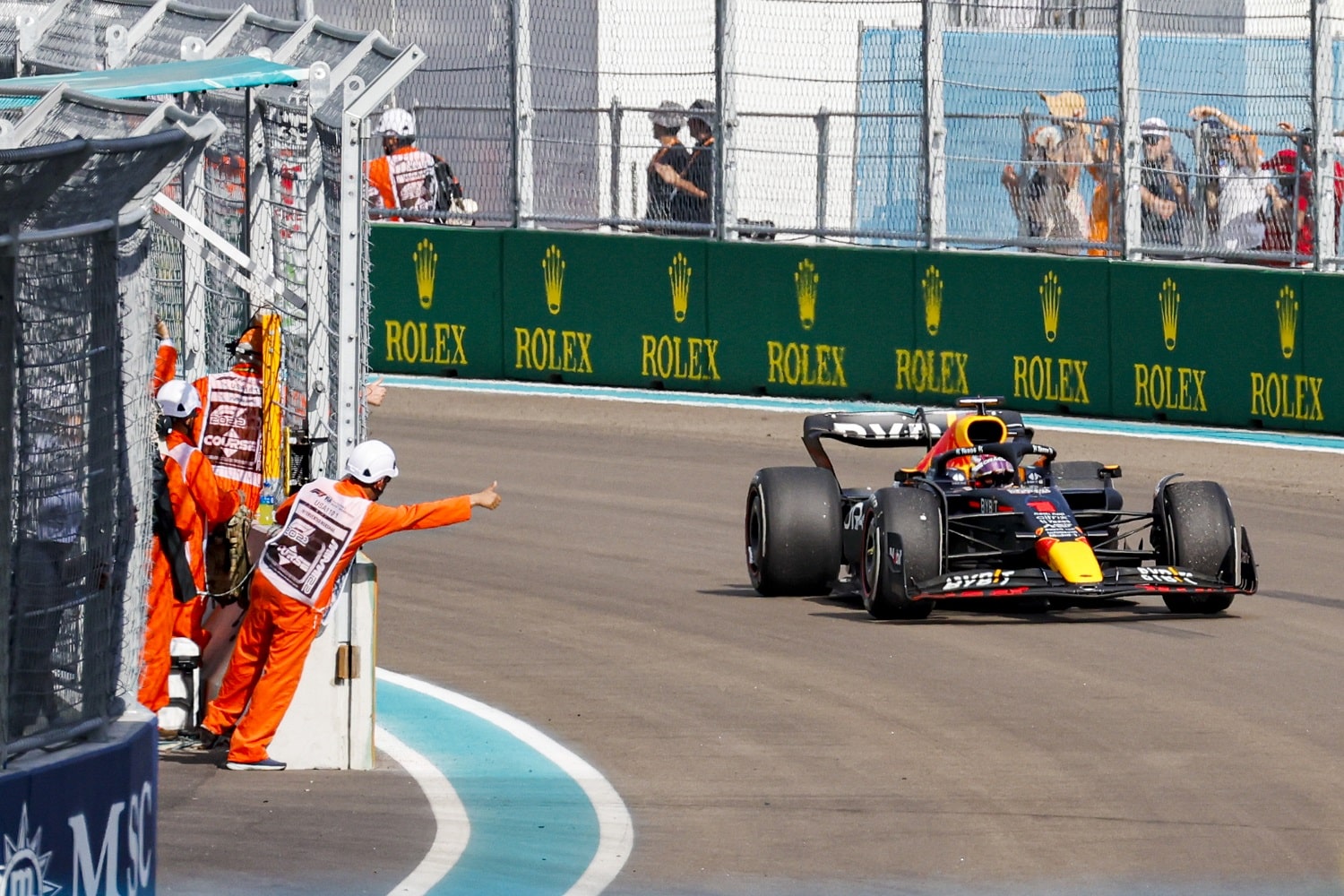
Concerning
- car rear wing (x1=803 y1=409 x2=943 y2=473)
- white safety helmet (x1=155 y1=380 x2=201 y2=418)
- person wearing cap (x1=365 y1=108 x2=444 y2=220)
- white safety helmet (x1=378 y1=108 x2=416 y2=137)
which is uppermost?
white safety helmet (x1=378 y1=108 x2=416 y2=137)

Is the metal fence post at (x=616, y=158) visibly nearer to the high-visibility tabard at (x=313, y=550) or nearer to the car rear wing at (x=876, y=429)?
the car rear wing at (x=876, y=429)

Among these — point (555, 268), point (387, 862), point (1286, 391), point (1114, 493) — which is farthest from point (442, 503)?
point (555, 268)

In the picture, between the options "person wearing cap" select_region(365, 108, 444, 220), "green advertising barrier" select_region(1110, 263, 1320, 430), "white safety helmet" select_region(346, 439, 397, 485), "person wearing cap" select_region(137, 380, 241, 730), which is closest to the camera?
"white safety helmet" select_region(346, 439, 397, 485)

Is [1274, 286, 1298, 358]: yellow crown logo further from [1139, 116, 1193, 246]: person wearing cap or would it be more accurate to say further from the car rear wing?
the car rear wing

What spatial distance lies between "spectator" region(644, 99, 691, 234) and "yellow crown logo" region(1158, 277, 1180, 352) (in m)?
4.33

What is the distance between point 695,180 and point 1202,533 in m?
9.72

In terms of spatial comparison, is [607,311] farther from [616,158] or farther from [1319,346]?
[1319,346]

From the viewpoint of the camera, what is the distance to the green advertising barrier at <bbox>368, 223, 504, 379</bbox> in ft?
74.7

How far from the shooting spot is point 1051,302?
2020 cm

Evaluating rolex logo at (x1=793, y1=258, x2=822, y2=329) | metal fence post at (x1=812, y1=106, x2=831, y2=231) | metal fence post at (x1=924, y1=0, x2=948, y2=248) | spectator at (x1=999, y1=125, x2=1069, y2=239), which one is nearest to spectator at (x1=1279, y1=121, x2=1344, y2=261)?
spectator at (x1=999, y1=125, x2=1069, y2=239)

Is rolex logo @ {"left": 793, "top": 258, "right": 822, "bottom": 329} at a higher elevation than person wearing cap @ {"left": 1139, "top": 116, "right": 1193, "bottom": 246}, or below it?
below

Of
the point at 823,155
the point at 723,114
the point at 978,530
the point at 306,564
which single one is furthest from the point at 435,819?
the point at 723,114

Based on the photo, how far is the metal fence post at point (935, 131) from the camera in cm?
2059

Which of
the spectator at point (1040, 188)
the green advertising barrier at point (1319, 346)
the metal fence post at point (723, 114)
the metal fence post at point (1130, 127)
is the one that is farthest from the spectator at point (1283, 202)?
the metal fence post at point (723, 114)
